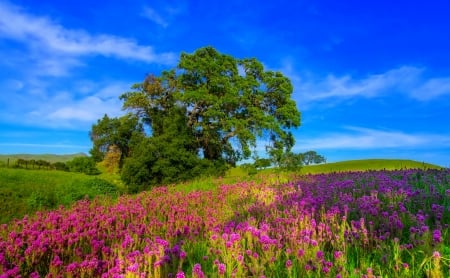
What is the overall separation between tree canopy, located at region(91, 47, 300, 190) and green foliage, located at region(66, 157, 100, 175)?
70.2ft

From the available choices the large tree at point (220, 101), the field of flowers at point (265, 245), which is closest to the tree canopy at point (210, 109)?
the large tree at point (220, 101)

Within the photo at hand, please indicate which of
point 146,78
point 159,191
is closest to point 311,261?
point 159,191

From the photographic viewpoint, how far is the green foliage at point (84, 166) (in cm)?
5203

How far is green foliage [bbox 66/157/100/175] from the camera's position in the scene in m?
52.0

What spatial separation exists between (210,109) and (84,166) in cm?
3171

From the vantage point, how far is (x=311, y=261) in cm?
372

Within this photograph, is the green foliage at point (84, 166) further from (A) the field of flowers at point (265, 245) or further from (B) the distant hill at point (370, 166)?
(A) the field of flowers at point (265, 245)

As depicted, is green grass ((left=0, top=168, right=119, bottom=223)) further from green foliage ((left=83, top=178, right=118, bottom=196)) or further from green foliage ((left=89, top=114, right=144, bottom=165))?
green foliage ((left=89, top=114, right=144, bottom=165))

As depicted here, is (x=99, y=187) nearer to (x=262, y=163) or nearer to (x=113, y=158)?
(x=262, y=163)

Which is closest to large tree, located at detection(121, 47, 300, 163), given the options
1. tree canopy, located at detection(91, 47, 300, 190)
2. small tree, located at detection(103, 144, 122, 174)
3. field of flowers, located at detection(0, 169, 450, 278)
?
tree canopy, located at detection(91, 47, 300, 190)

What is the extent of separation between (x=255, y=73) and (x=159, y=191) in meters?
20.1

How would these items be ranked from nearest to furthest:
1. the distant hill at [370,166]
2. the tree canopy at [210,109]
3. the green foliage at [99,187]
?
the green foliage at [99,187], the tree canopy at [210,109], the distant hill at [370,166]

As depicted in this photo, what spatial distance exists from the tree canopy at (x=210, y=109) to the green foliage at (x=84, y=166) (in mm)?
21405

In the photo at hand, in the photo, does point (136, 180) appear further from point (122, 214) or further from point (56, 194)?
point (122, 214)
